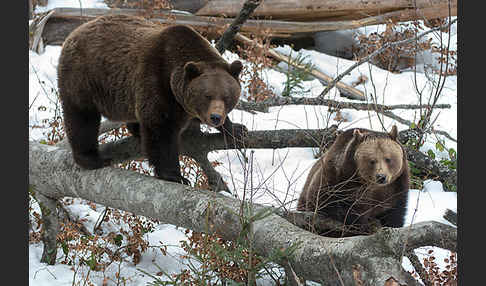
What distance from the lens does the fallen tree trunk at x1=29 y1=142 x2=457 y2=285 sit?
3.36 metres

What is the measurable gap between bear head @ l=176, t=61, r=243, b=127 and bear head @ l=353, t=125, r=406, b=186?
1137 millimetres

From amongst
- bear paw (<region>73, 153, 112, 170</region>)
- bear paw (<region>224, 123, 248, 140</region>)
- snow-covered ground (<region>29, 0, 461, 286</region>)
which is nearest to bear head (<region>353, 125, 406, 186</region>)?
snow-covered ground (<region>29, 0, 461, 286</region>)

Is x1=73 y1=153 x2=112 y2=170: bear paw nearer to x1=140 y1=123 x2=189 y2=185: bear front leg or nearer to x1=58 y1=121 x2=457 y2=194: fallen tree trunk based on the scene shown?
x1=58 y1=121 x2=457 y2=194: fallen tree trunk

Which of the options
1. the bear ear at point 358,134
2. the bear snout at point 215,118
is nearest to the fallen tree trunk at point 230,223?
the bear snout at point 215,118

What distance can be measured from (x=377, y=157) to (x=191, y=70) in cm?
173

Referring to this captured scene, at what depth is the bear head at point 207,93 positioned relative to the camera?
4.75m

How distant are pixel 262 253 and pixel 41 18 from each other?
808 cm

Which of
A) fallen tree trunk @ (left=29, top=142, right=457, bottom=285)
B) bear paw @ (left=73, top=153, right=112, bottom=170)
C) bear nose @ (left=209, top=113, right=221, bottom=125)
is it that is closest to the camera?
fallen tree trunk @ (left=29, top=142, right=457, bottom=285)

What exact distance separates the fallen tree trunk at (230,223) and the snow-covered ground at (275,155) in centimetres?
26

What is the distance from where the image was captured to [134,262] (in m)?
Answer: 5.60

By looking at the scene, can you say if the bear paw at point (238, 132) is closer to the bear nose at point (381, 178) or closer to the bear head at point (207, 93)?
the bear head at point (207, 93)

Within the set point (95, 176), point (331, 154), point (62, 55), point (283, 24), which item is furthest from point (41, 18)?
point (331, 154)

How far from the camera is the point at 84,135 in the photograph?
5.41m

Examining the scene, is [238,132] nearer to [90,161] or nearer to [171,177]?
[171,177]
